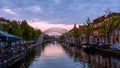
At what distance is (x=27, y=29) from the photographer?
124 meters

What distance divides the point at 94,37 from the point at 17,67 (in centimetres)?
11748

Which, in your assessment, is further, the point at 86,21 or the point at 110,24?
the point at 86,21

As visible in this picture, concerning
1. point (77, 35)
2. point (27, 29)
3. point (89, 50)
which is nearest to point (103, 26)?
point (89, 50)

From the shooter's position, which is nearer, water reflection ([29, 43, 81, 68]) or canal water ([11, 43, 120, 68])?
canal water ([11, 43, 120, 68])

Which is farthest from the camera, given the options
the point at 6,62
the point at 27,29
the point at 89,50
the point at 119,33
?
the point at 27,29

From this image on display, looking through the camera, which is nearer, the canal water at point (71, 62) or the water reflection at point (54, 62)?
the canal water at point (71, 62)

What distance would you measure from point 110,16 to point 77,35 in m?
100

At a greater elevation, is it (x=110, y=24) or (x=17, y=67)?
(x=110, y=24)

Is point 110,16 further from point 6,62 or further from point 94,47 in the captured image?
point 6,62

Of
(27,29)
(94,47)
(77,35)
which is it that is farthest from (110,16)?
(77,35)

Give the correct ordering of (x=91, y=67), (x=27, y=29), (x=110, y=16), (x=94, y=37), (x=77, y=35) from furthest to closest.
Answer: (x=77, y=35) → (x=94, y=37) → (x=27, y=29) → (x=110, y=16) → (x=91, y=67)

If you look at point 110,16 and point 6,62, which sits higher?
point 110,16

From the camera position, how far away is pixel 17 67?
140 feet

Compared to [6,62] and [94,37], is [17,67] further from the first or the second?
[94,37]
